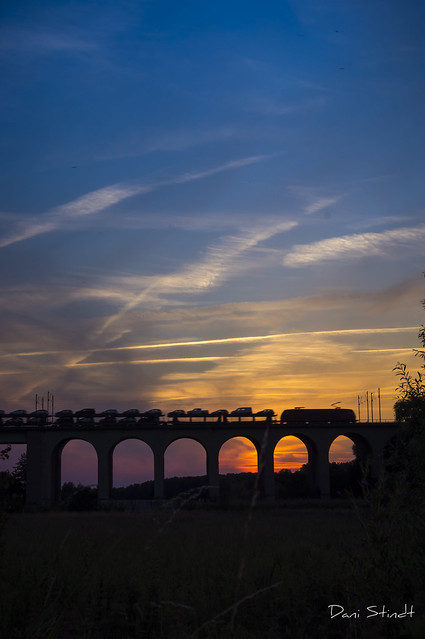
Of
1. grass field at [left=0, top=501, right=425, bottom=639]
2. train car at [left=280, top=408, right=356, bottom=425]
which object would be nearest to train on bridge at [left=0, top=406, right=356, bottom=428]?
train car at [left=280, top=408, right=356, bottom=425]

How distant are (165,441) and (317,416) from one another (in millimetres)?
14374

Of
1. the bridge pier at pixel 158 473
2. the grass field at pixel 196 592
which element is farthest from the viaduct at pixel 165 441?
the grass field at pixel 196 592

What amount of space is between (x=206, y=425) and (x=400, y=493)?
4741 cm

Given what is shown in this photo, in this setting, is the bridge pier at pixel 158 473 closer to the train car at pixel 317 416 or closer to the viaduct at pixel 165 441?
the viaduct at pixel 165 441

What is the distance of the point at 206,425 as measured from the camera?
5412 centimetres

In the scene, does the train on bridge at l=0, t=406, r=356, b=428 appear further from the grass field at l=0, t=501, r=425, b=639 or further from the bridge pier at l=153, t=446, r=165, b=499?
the grass field at l=0, t=501, r=425, b=639

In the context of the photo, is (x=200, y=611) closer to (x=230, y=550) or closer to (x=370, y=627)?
(x=370, y=627)

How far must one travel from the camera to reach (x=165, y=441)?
176ft

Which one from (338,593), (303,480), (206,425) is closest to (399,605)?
(338,593)

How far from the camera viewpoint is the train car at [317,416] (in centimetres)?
5597

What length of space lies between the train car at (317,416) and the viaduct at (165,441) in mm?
754

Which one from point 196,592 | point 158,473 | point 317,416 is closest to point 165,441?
point 158,473

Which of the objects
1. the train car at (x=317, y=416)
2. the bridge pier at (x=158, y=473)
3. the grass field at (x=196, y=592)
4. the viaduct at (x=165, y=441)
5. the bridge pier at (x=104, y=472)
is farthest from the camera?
the train car at (x=317, y=416)

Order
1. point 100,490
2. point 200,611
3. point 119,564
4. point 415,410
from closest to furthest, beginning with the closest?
1. point 200,611
2. point 119,564
3. point 415,410
4. point 100,490
